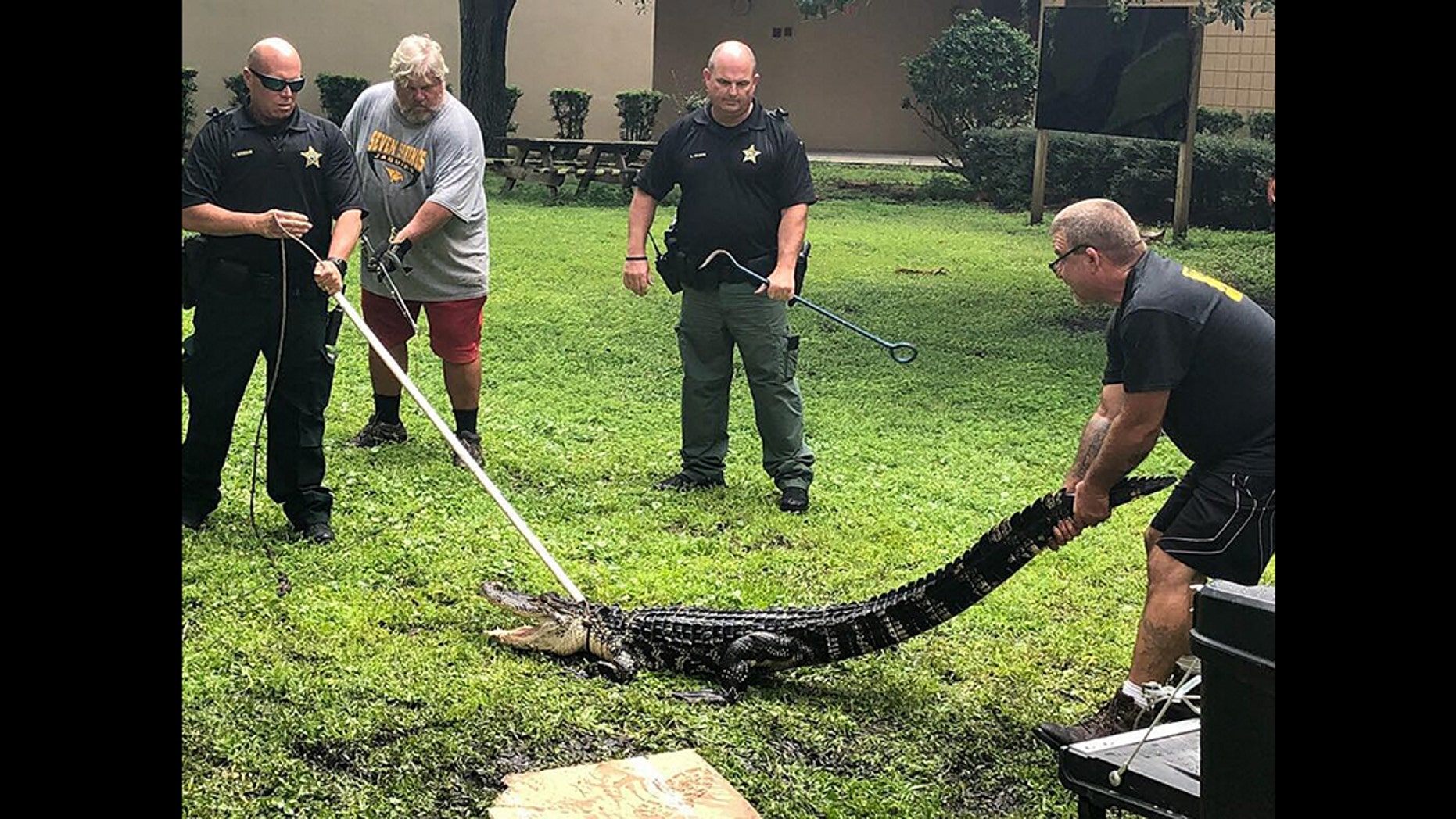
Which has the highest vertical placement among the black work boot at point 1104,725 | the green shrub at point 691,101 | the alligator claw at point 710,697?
the green shrub at point 691,101

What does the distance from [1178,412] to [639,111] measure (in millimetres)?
6376

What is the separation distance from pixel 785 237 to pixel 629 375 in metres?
2.22

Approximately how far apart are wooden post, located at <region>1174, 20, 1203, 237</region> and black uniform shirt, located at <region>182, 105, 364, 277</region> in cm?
509

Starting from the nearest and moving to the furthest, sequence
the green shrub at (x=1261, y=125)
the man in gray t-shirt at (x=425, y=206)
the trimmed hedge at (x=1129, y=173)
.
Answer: the man in gray t-shirt at (x=425, y=206), the green shrub at (x=1261, y=125), the trimmed hedge at (x=1129, y=173)

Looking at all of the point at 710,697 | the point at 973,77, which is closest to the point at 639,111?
the point at 973,77

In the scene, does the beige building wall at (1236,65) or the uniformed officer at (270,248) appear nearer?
the uniformed officer at (270,248)

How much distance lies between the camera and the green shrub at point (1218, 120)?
8.43 metres

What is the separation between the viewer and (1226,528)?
2621 millimetres

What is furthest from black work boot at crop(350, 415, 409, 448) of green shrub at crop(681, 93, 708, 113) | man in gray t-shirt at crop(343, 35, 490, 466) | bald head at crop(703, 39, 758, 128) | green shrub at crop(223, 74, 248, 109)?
green shrub at crop(681, 93, 708, 113)

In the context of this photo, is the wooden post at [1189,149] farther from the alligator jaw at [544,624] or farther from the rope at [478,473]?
the alligator jaw at [544,624]

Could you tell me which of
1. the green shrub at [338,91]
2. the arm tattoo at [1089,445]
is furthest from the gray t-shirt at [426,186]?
the green shrub at [338,91]

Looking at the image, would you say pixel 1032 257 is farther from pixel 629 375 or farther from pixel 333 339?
pixel 333 339

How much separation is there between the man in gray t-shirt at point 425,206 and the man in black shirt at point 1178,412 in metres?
2.42
